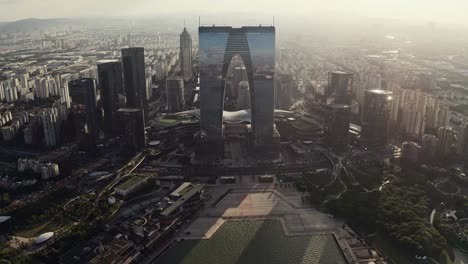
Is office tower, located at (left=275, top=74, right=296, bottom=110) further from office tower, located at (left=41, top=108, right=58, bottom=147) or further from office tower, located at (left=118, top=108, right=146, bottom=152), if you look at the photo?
office tower, located at (left=41, top=108, right=58, bottom=147)

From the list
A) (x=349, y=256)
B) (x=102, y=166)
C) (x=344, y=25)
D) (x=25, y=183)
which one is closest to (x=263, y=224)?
(x=349, y=256)

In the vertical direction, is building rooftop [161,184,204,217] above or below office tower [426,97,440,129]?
below

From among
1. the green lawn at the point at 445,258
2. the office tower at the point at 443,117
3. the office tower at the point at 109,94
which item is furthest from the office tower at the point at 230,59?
the office tower at the point at 443,117

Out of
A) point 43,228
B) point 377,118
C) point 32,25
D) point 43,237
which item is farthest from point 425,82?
point 32,25

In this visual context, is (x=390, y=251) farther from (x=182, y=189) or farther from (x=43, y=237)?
(x=43, y=237)

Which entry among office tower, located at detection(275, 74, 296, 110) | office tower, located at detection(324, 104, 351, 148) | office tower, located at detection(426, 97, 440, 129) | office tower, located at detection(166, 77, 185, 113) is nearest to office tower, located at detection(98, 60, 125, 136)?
office tower, located at detection(166, 77, 185, 113)

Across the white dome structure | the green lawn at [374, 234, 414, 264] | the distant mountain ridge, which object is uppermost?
the distant mountain ridge

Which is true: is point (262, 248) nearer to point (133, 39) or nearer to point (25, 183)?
point (25, 183)
